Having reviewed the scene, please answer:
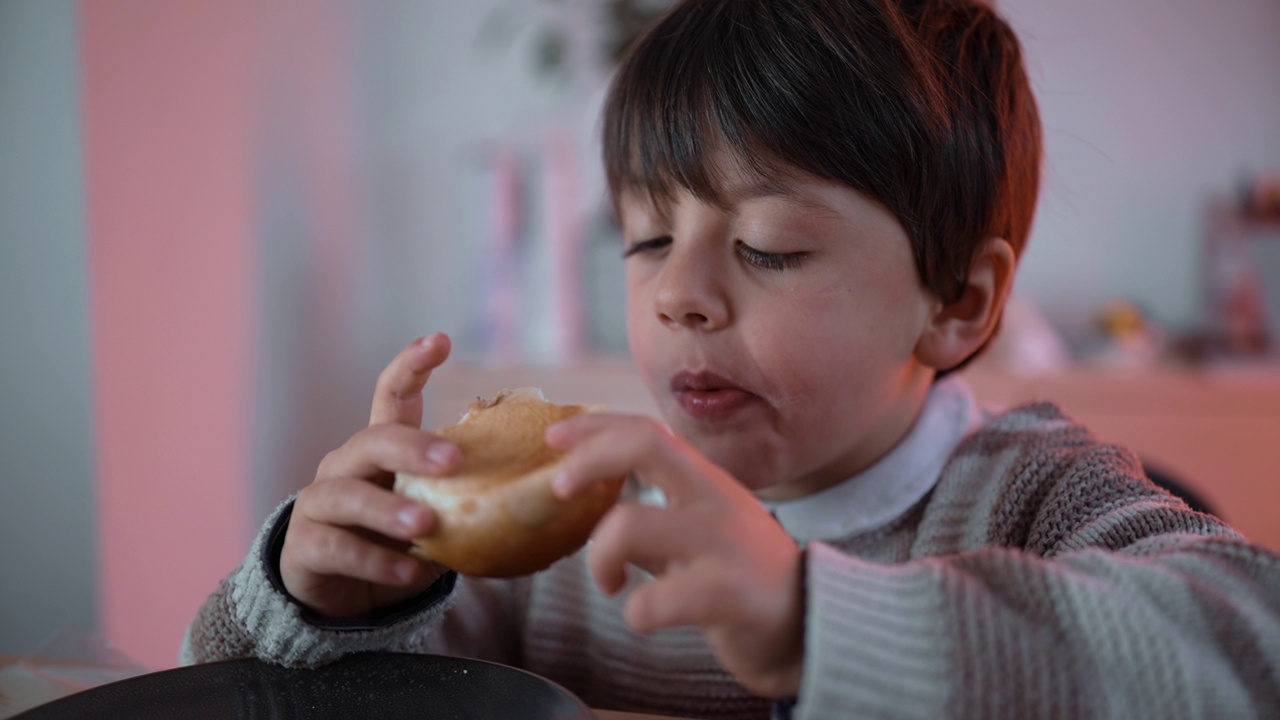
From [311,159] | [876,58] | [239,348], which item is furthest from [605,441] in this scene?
[311,159]

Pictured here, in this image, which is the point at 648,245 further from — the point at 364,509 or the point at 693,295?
the point at 364,509

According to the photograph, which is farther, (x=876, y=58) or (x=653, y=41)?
(x=653, y=41)

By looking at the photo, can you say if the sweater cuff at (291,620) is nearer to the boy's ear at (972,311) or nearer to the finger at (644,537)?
the finger at (644,537)

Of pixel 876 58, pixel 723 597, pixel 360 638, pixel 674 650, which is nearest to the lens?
pixel 723 597

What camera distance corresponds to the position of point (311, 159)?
2.04 metres

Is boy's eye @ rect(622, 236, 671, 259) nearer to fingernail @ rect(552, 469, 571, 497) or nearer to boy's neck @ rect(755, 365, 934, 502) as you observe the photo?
boy's neck @ rect(755, 365, 934, 502)

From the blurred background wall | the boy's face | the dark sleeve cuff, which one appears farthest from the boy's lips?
the blurred background wall

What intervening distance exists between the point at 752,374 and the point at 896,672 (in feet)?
0.96

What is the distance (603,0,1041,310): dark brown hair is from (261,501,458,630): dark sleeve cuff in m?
0.33

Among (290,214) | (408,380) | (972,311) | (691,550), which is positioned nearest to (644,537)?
(691,550)

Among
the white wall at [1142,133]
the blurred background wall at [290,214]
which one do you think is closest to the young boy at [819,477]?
the blurred background wall at [290,214]

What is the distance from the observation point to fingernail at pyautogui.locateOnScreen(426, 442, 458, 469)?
478 mm

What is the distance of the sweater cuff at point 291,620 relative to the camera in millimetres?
586

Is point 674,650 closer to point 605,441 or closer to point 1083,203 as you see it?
point 605,441
